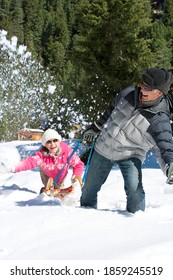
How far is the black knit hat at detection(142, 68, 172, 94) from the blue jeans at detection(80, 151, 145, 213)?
57 cm

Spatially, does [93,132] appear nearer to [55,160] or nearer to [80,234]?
[55,160]

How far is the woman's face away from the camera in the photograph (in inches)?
180

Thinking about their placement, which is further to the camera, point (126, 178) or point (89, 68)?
point (89, 68)

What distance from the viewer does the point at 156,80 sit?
10.7 feet

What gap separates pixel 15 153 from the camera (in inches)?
165

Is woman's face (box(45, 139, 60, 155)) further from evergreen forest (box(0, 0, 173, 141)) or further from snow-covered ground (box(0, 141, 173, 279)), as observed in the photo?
evergreen forest (box(0, 0, 173, 141))

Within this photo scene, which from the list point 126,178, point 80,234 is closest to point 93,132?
point 126,178

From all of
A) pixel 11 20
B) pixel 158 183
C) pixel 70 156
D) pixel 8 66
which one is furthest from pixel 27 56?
pixel 11 20

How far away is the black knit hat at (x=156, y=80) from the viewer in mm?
3256

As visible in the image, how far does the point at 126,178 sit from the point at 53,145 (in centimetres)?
114

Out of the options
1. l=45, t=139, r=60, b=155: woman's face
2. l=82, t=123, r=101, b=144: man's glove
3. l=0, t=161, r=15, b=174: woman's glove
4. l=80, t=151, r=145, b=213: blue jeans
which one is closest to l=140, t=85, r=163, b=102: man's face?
l=80, t=151, r=145, b=213: blue jeans

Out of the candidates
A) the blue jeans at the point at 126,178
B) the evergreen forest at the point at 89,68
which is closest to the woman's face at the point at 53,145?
the blue jeans at the point at 126,178

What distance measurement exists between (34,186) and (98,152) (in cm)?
303

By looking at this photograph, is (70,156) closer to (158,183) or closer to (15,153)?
(15,153)
